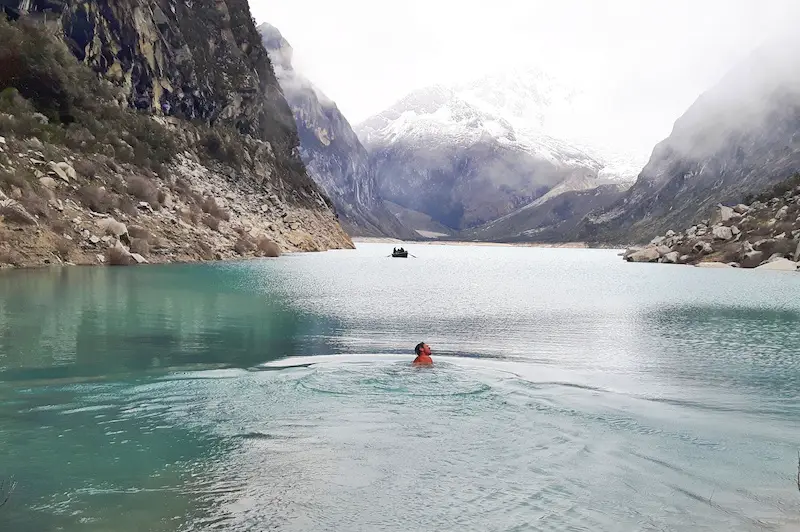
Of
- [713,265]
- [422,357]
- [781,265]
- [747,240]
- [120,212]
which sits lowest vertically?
[422,357]

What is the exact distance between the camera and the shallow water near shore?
10695mm

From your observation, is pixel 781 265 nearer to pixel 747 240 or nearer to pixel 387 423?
pixel 747 240

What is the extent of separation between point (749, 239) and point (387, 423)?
10690cm

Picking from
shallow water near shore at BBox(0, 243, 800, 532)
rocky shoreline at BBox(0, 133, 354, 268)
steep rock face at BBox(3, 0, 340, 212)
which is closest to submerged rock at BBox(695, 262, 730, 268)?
rocky shoreline at BBox(0, 133, 354, 268)

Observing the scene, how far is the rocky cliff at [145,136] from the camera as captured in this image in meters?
65.7

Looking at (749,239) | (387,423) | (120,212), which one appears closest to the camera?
(387,423)

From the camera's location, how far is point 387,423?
1580 centimetres

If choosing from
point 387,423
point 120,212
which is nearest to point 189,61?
point 120,212

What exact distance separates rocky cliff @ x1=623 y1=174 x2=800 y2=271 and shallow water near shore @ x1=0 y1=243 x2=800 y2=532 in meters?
72.3

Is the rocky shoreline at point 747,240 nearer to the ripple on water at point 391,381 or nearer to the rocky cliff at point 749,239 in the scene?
the rocky cliff at point 749,239

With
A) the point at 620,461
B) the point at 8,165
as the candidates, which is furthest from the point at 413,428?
the point at 8,165

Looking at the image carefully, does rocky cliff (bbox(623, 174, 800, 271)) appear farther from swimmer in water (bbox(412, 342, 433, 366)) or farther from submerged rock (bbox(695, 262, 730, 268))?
swimmer in water (bbox(412, 342, 433, 366))

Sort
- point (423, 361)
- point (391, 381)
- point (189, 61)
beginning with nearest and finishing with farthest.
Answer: point (391, 381) < point (423, 361) < point (189, 61)

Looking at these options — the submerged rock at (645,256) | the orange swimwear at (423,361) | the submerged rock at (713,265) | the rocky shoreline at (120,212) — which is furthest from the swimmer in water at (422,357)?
the submerged rock at (645,256)
